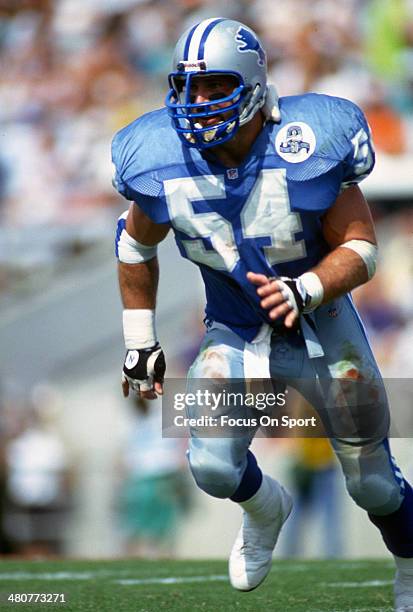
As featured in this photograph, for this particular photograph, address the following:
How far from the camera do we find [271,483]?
3492mm

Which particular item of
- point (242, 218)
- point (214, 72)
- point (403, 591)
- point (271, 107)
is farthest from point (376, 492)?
point (214, 72)

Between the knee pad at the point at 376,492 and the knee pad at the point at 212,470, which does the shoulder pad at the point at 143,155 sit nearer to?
the knee pad at the point at 212,470

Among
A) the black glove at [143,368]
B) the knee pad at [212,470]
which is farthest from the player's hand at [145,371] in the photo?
the knee pad at [212,470]

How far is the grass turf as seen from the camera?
3545 mm

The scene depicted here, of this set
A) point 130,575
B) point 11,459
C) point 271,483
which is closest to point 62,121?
point 11,459

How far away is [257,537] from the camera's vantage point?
11.3 feet

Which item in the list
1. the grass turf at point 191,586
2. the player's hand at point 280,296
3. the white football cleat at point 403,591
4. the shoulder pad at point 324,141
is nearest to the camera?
the player's hand at point 280,296

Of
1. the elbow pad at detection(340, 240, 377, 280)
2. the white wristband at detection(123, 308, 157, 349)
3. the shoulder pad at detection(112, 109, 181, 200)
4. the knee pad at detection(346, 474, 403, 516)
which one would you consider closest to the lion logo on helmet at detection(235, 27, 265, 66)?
the shoulder pad at detection(112, 109, 181, 200)

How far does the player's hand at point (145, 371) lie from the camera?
3322mm

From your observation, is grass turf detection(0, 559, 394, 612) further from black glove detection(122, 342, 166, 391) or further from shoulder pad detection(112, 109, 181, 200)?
shoulder pad detection(112, 109, 181, 200)

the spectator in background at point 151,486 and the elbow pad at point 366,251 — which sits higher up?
the elbow pad at point 366,251

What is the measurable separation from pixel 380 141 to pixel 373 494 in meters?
4.98

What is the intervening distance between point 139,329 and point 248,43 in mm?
869

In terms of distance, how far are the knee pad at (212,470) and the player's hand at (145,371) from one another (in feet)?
0.80
